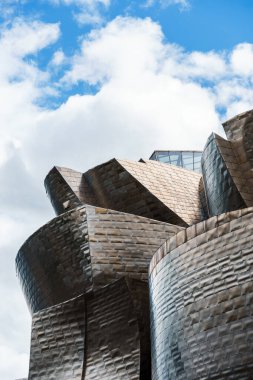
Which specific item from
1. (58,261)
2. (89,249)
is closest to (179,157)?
(58,261)

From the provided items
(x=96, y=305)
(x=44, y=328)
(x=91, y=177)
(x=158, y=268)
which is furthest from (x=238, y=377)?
(x=91, y=177)

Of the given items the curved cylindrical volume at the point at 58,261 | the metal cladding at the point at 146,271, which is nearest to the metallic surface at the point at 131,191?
the metal cladding at the point at 146,271

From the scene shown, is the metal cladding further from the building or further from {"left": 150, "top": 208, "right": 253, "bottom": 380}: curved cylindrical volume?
the building

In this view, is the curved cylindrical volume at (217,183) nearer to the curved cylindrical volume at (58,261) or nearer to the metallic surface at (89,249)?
the metallic surface at (89,249)

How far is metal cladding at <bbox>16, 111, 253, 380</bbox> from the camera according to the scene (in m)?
13.1

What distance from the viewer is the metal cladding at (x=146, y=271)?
13.1 m

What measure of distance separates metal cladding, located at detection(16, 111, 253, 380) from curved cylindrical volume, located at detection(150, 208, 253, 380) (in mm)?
16

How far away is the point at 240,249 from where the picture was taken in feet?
43.1

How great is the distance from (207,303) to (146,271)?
3650 millimetres

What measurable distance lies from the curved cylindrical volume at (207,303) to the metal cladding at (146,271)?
2 cm

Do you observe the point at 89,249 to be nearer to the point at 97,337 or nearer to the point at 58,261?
the point at 58,261

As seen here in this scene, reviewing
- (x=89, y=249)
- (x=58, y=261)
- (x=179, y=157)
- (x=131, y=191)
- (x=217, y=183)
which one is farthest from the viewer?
(x=179, y=157)

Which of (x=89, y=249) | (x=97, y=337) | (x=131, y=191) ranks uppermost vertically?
(x=131, y=191)

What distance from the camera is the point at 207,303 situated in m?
→ 13.3
